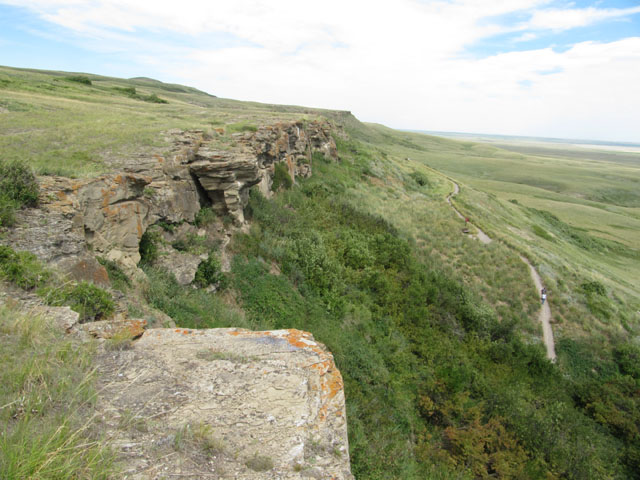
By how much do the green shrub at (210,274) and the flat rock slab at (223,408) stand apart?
5228mm

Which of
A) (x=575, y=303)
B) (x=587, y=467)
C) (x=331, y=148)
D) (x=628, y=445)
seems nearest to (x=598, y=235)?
(x=575, y=303)

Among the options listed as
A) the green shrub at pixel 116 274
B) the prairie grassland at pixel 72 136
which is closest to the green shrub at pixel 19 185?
the prairie grassland at pixel 72 136

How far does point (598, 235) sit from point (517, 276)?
1396 inches

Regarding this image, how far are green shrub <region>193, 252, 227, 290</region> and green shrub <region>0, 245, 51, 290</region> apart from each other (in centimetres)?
479

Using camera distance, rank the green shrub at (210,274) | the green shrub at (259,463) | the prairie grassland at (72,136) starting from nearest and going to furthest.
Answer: the green shrub at (259,463), the prairie grassland at (72,136), the green shrub at (210,274)

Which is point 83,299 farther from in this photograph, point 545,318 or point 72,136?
point 545,318

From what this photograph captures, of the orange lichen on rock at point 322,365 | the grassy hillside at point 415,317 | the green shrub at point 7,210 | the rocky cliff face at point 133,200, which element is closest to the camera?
the orange lichen on rock at point 322,365

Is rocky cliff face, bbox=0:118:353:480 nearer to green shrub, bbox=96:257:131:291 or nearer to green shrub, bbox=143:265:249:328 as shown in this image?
green shrub, bbox=96:257:131:291

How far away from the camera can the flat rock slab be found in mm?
3094

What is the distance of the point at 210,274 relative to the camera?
10.5 m

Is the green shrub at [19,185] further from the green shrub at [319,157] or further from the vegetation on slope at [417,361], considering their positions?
the green shrub at [319,157]

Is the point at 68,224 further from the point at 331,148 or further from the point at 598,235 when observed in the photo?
the point at 598,235

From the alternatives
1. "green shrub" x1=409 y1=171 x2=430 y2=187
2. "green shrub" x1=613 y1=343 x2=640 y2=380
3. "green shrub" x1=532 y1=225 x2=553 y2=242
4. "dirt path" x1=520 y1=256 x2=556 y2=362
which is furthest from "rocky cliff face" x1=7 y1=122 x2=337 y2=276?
"green shrub" x1=532 y1=225 x2=553 y2=242

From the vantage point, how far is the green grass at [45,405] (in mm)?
2303
